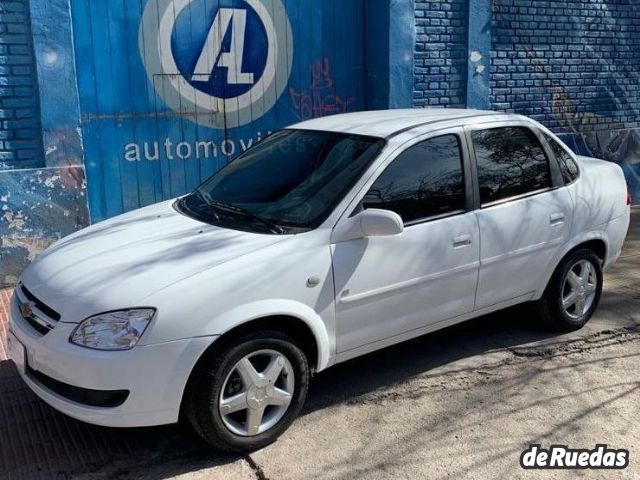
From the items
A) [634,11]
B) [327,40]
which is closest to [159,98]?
[327,40]

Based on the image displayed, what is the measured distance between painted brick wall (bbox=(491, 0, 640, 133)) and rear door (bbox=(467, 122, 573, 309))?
462cm

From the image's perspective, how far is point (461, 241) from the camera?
13.8 feet

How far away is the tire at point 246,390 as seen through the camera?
3.27 meters

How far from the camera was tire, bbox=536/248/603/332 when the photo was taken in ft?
16.2

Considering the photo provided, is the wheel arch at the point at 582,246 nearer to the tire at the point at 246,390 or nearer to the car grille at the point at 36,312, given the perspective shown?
the tire at the point at 246,390

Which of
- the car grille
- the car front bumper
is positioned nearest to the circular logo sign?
the car grille

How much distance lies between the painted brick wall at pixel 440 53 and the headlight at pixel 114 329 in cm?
610

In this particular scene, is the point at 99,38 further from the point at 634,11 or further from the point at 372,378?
the point at 634,11

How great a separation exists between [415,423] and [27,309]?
2189mm

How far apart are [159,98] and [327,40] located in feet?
7.22

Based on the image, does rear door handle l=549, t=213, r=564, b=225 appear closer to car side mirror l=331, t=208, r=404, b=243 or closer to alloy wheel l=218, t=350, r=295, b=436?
car side mirror l=331, t=208, r=404, b=243

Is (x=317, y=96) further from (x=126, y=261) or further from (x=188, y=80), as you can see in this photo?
(x=126, y=261)

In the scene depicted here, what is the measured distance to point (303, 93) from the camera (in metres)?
8.07

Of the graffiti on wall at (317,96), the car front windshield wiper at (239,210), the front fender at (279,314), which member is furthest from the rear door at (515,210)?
the graffiti on wall at (317,96)
